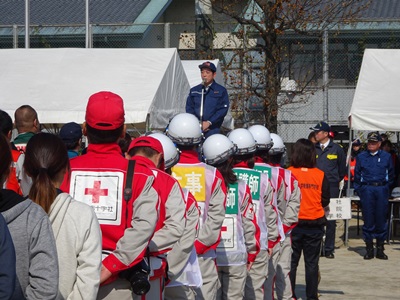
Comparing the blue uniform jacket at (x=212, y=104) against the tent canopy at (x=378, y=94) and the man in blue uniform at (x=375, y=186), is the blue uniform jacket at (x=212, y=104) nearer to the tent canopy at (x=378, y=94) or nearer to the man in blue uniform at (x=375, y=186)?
the tent canopy at (x=378, y=94)

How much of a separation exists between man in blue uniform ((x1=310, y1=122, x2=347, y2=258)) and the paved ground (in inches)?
13.7

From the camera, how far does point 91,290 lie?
4.34 meters

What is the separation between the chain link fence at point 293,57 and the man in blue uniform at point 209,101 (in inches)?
494

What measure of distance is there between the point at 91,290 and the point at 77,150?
4973mm

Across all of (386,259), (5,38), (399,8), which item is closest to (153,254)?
(386,259)

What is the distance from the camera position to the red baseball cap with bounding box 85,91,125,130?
510 centimetres

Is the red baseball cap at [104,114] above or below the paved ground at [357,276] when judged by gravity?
above

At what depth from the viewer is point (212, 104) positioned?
1125cm

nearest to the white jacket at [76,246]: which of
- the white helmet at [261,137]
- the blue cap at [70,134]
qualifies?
the blue cap at [70,134]

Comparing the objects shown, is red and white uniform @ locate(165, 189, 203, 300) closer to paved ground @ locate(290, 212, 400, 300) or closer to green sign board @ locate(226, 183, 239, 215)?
green sign board @ locate(226, 183, 239, 215)

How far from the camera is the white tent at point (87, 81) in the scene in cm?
1313

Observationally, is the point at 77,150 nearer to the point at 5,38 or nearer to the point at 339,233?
the point at 339,233

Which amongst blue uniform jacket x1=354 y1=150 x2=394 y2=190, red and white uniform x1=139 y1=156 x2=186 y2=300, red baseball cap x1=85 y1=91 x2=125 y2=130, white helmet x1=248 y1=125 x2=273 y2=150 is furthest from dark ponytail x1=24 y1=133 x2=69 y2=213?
blue uniform jacket x1=354 y1=150 x2=394 y2=190

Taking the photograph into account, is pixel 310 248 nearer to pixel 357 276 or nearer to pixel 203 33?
pixel 357 276
